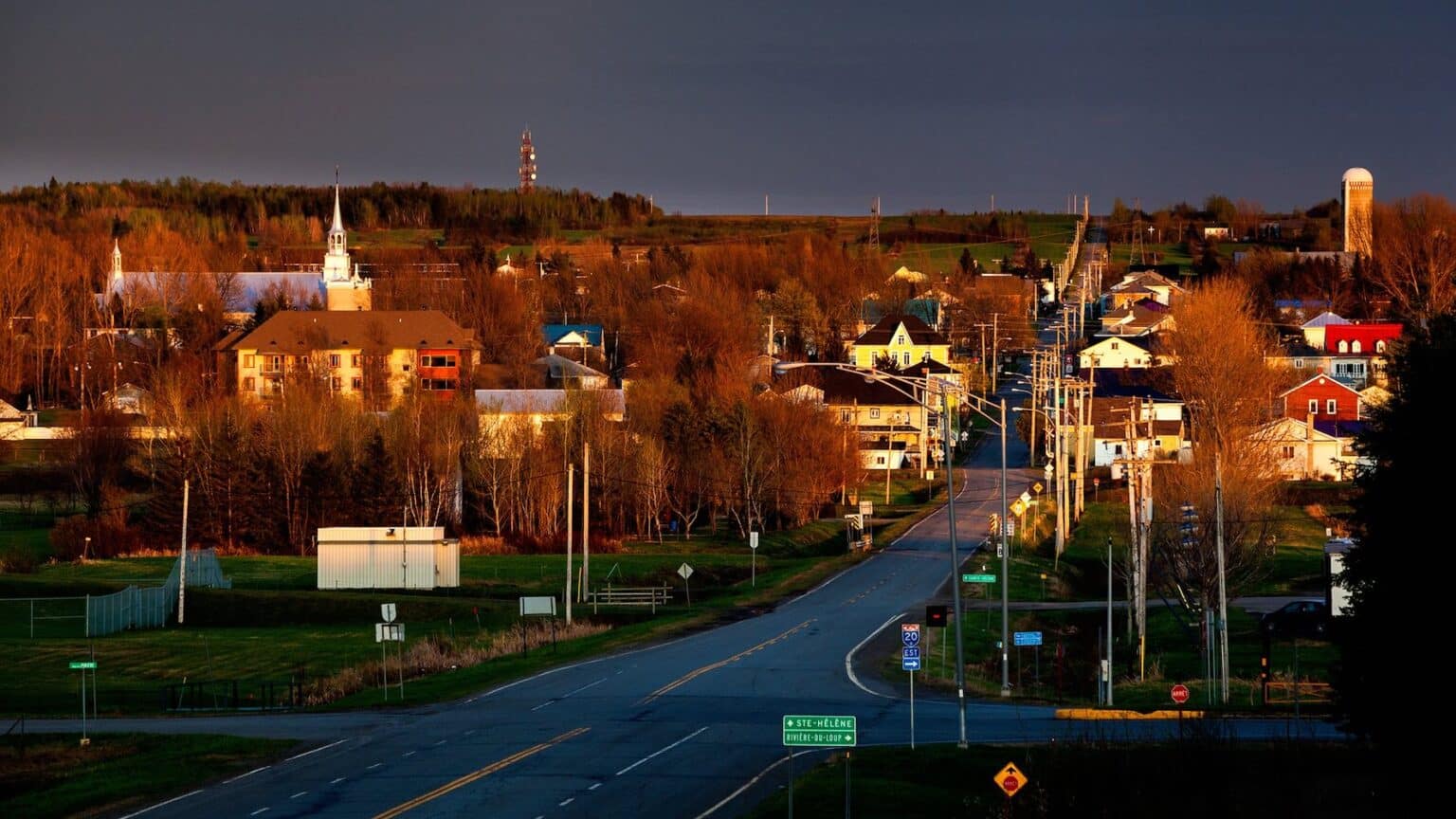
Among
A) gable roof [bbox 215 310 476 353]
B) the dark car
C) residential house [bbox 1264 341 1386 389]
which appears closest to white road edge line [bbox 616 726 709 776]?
the dark car

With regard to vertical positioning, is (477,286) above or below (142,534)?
above

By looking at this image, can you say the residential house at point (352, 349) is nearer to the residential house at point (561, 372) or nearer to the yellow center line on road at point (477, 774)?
the residential house at point (561, 372)

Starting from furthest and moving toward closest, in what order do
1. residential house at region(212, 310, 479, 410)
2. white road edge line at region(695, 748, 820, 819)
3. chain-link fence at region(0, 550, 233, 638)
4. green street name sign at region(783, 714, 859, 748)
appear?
residential house at region(212, 310, 479, 410), chain-link fence at region(0, 550, 233, 638), white road edge line at region(695, 748, 820, 819), green street name sign at region(783, 714, 859, 748)

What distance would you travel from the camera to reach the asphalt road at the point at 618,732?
33.0 meters

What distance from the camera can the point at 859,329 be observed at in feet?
639

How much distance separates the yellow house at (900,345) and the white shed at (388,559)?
293 ft

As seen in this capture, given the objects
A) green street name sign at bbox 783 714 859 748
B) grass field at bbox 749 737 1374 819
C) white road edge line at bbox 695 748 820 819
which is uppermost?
green street name sign at bbox 783 714 859 748

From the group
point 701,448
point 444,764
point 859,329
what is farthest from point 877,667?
point 859,329

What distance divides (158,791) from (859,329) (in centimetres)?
16222

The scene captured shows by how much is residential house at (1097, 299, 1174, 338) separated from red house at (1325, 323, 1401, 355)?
16884mm

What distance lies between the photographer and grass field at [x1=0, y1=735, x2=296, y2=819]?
34.5 m

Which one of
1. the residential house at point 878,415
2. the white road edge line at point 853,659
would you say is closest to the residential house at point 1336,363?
the residential house at point 878,415

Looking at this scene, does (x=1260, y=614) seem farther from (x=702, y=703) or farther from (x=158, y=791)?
(x=158, y=791)

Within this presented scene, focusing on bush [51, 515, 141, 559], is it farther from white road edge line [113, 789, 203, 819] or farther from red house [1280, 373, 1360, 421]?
red house [1280, 373, 1360, 421]
